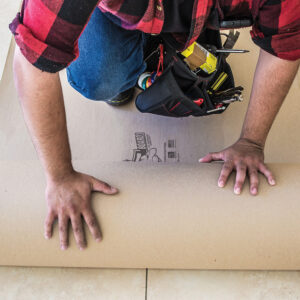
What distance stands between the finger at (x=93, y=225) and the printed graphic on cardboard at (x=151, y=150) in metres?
0.33

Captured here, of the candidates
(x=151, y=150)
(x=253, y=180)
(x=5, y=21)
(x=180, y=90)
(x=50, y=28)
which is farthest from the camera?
(x=5, y=21)

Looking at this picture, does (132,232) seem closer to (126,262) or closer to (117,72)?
(126,262)

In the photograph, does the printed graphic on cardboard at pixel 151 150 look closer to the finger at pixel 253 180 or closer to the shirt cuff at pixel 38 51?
the finger at pixel 253 180

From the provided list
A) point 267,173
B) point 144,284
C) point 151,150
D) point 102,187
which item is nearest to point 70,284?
point 144,284

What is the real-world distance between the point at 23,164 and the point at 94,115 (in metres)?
0.36

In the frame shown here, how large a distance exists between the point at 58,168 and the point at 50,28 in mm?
274

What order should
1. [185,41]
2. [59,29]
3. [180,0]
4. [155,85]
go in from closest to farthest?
[59,29] → [180,0] → [185,41] → [155,85]

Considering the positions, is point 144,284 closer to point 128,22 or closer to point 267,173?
point 267,173

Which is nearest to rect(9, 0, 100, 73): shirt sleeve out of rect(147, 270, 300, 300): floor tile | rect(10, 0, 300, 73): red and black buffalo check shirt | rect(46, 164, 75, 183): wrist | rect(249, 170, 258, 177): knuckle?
rect(10, 0, 300, 73): red and black buffalo check shirt

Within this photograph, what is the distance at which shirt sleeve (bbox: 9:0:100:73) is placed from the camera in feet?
1.59

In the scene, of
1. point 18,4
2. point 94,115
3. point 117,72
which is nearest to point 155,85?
point 117,72

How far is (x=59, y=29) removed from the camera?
50cm

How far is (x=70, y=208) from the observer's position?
0.64m

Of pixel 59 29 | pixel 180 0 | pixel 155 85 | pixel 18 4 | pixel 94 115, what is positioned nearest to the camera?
pixel 59 29
